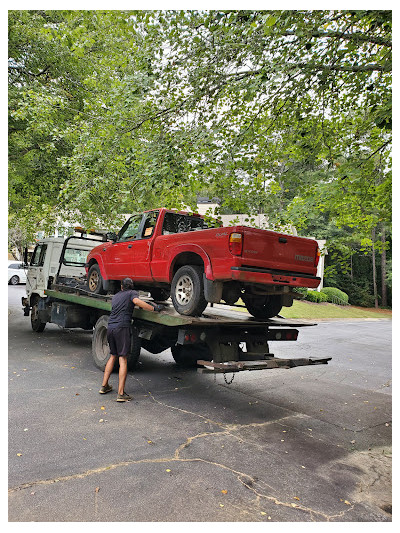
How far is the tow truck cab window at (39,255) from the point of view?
11.6 metres

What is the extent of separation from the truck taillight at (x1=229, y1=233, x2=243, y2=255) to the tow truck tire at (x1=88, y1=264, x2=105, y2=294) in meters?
4.13

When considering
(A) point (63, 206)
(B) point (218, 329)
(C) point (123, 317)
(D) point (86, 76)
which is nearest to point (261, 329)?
(B) point (218, 329)

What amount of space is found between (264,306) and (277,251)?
158 centimetres

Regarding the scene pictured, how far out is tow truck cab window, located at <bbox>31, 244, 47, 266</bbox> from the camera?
1157 centimetres

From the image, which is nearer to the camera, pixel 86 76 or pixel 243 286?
pixel 243 286

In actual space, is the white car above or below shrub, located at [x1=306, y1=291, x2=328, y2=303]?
above

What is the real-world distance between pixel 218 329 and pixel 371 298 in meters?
32.5

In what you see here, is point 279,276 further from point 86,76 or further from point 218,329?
point 86,76

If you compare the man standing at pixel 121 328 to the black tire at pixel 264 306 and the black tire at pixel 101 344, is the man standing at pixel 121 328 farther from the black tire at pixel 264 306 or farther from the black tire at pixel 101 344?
the black tire at pixel 264 306

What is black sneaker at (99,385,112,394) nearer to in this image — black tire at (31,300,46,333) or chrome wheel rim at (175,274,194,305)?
chrome wheel rim at (175,274,194,305)

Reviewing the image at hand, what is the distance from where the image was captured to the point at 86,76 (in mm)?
12203

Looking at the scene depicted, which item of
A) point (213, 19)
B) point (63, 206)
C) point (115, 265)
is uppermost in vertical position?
Result: point (213, 19)

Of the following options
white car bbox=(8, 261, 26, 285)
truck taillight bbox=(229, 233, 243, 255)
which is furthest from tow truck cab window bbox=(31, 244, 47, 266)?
white car bbox=(8, 261, 26, 285)

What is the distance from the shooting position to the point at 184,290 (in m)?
6.00
